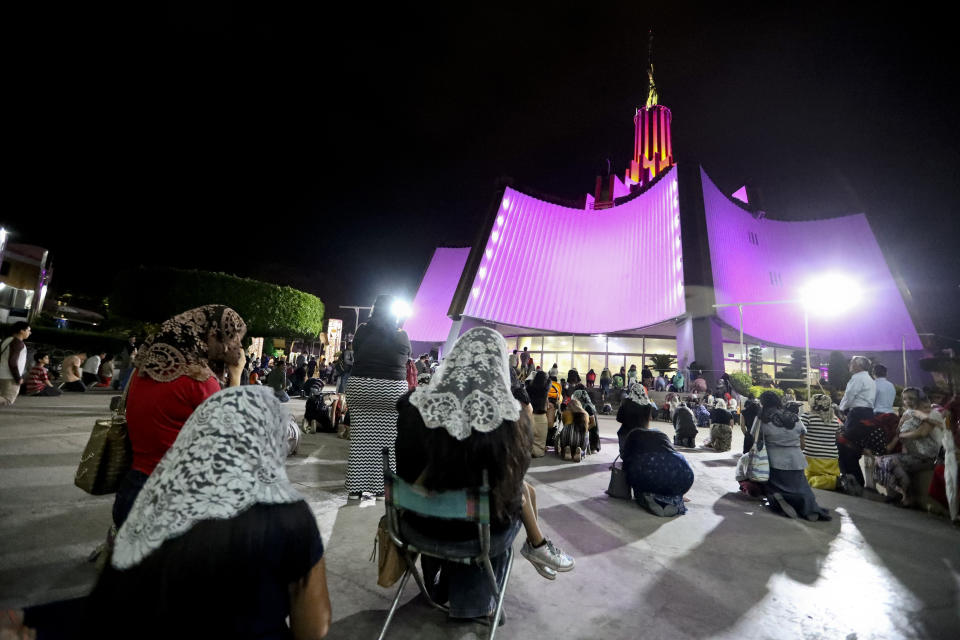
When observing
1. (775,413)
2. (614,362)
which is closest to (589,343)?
(614,362)

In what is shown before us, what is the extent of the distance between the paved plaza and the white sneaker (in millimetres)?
209

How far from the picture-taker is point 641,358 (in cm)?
2259

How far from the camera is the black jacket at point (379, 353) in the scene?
4074 millimetres

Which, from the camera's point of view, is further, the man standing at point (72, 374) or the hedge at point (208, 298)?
the hedge at point (208, 298)

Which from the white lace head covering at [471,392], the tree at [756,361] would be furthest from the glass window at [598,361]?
the white lace head covering at [471,392]

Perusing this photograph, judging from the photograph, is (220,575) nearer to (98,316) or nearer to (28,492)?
(28,492)

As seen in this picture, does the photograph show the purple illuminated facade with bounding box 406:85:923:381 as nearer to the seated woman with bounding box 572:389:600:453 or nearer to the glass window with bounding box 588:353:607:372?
the glass window with bounding box 588:353:607:372

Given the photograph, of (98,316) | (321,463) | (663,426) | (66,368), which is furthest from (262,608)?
(98,316)

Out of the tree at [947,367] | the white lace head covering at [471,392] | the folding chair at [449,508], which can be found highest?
the tree at [947,367]

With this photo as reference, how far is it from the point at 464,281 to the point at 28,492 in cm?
1858

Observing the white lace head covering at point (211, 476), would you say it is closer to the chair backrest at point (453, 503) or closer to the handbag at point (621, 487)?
the chair backrest at point (453, 503)

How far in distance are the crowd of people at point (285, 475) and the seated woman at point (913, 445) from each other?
14 mm

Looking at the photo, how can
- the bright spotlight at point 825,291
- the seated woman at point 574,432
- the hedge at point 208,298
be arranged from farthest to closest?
the bright spotlight at point 825,291, the hedge at point 208,298, the seated woman at point 574,432

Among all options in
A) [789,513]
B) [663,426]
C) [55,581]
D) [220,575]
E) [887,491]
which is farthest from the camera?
[663,426]
